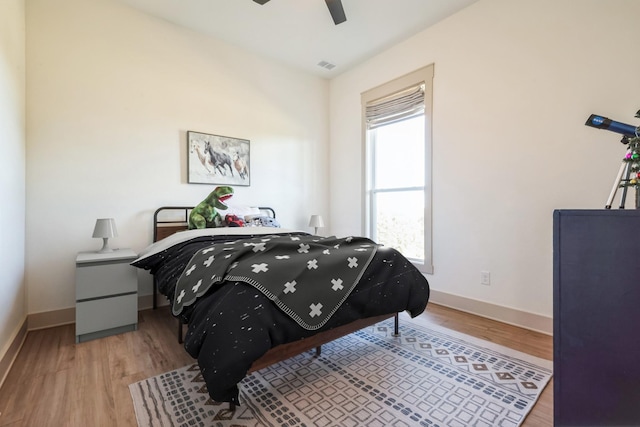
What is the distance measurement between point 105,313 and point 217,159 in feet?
6.08

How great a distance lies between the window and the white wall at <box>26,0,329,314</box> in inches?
57.3

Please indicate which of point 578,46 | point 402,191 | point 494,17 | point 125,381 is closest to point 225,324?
point 125,381

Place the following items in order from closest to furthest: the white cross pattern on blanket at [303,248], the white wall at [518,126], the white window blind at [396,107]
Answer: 1. the white cross pattern on blanket at [303,248]
2. the white wall at [518,126]
3. the white window blind at [396,107]

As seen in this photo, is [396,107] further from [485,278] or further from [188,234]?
[188,234]

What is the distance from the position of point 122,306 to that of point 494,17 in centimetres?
407

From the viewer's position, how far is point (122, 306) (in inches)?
89.6

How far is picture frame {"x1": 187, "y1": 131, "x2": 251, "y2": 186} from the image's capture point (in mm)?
3154

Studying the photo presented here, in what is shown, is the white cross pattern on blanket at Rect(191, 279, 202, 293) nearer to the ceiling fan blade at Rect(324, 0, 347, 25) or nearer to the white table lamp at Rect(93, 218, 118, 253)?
the white table lamp at Rect(93, 218, 118, 253)

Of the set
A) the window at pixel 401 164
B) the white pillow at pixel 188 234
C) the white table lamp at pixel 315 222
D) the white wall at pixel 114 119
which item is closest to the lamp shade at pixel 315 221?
the white table lamp at pixel 315 222

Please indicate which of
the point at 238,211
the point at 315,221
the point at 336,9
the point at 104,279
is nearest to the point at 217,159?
the point at 238,211

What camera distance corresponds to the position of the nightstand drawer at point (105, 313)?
212 centimetres

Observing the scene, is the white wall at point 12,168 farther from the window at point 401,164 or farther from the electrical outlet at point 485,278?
the electrical outlet at point 485,278

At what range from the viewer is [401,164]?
11.7ft

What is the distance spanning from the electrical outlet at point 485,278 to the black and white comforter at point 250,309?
985 mm
